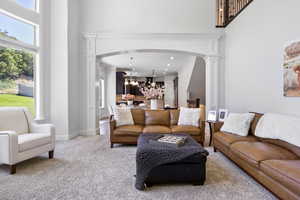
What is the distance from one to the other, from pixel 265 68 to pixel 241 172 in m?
2.03

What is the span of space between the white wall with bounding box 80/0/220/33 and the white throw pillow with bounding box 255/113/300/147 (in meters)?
3.25

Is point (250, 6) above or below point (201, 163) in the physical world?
above

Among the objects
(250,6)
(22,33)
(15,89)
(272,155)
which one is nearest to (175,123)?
(272,155)

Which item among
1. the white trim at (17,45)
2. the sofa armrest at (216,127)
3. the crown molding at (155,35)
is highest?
the crown molding at (155,35)

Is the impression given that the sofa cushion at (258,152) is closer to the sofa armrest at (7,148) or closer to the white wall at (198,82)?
the sofa armrest at (7,148)

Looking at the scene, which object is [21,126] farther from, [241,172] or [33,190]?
[241,172]

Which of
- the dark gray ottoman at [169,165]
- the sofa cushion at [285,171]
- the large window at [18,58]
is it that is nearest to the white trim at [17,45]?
the large window at [18,58]

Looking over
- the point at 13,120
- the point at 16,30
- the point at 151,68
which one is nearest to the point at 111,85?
the point at 151,68

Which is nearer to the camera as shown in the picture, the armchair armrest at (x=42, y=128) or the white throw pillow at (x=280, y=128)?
the white throw pillow at (x=280, y=128)

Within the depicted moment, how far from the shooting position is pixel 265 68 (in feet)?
12.0

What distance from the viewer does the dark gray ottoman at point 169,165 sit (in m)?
2.42

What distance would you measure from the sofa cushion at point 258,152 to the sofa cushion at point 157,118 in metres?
2.09

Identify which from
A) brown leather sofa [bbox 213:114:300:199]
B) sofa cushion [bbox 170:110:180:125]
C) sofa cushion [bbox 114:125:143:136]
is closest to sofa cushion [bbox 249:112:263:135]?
brown leather sofa [bbox 213:114:300:199]

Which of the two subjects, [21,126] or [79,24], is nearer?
[21,126]
